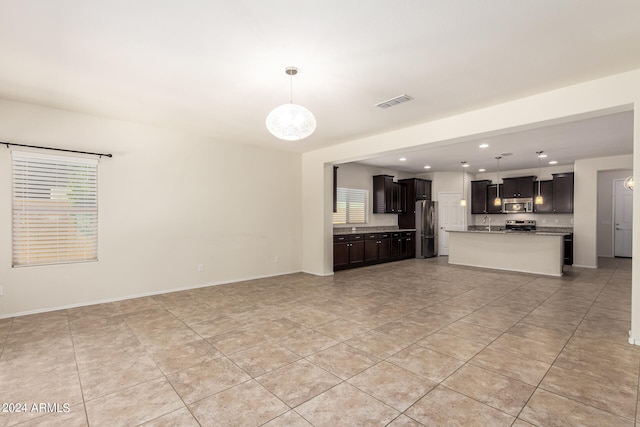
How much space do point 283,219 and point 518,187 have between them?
7.21 metres

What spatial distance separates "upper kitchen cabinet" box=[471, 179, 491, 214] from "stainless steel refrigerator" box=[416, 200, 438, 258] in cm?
171

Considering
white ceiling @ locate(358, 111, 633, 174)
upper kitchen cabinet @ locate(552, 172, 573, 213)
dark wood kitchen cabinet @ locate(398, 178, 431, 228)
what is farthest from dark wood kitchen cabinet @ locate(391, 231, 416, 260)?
upper kitchen cabinet @ locate(552, 172, 573, 213)

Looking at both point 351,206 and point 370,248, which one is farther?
point 351,206

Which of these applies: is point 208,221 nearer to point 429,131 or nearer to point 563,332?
point 429,131

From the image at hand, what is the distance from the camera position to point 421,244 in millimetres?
9336

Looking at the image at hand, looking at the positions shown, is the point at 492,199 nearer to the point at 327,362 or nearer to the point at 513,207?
the point at 513,207

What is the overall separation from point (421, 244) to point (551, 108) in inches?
241

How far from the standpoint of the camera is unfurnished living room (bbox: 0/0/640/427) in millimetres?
2223

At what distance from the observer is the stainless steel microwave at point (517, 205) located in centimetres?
923

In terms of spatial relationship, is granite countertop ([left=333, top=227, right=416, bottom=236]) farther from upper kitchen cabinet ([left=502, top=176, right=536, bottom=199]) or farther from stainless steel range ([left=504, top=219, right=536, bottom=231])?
upper kitchen cabinet ([left=502, top=176, right=536, bottom=199])

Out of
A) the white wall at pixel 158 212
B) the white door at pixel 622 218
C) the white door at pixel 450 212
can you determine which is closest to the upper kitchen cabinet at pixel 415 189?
the white door at pixel 450 212

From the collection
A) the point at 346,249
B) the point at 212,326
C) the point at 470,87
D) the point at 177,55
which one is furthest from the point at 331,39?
the point at 346,249

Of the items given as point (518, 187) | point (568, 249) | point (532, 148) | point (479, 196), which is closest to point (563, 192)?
point (518, 187)

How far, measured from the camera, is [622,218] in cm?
899
